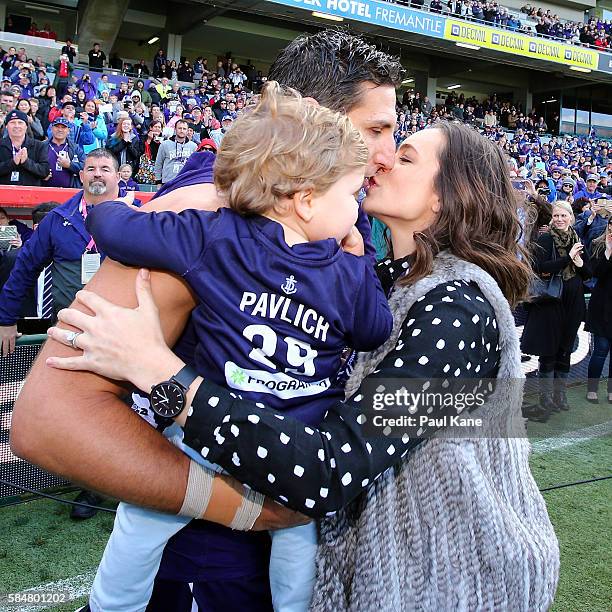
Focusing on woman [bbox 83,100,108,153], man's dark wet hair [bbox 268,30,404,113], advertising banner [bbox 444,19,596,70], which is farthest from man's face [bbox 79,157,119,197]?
advertising banner [bbox 444,19,596,70]

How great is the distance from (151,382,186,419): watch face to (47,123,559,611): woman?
0.9 inches

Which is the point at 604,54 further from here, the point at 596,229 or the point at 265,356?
the point at 265,356

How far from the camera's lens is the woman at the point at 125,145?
393 inches

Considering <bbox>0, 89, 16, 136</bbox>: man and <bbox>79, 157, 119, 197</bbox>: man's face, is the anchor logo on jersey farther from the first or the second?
<bbox>0, 89, 16, 136</bbox>: man

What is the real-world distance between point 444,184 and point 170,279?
29.2 inches

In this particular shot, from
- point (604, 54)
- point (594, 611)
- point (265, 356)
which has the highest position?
point (604, 54)

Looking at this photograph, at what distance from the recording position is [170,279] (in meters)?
1.12

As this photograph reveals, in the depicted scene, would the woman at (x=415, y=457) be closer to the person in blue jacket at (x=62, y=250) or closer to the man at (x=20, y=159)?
the person in blue jacket at (x=62, y=250)

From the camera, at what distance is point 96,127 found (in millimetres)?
11289

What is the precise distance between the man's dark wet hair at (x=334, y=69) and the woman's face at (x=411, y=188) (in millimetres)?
218

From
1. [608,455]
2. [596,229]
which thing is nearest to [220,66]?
[596,229]

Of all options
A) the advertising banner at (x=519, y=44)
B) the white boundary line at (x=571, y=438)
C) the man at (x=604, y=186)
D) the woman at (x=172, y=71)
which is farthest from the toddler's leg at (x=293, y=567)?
the advertising banner at (x=519, y=44)

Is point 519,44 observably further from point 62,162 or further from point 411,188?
point 411,188

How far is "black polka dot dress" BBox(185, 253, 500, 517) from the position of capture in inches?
41.6
